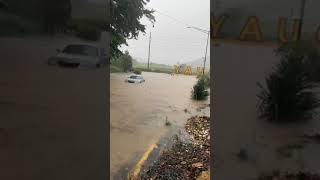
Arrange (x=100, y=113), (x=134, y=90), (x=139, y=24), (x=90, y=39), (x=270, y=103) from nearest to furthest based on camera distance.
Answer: (x=270, y=103), (x=90, y=39), (x=100, y=113), (x=139, y=24), (x=134, y=90)

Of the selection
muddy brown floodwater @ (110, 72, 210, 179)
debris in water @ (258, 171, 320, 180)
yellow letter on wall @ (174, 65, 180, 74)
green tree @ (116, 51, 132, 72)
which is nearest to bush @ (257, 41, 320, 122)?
debris in water @ (258, 171, 320, 180)

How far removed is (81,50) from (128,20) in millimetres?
3723

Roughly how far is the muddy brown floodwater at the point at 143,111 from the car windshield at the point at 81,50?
1755 mm

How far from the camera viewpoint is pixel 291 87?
209 cm

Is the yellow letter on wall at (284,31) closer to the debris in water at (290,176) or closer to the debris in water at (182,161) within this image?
the debris in water at (290,176)

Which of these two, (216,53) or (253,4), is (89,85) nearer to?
(216,53)

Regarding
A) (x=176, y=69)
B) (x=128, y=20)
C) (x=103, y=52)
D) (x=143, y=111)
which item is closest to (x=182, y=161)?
(x=103, y=52)

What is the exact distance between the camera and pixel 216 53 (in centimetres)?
210

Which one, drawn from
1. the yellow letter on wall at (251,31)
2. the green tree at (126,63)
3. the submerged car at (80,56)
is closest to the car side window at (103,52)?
the submerged car at (80,56)

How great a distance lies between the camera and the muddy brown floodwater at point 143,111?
4688 millimetres

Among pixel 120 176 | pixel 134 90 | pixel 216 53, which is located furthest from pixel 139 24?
pixel 216 53

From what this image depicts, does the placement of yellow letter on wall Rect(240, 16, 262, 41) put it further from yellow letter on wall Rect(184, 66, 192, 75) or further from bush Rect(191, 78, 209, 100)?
yellow letter on wall Rect(184, 66, 192, 75)

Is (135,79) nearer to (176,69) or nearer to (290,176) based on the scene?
(176,69)

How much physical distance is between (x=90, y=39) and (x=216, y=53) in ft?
2.77
